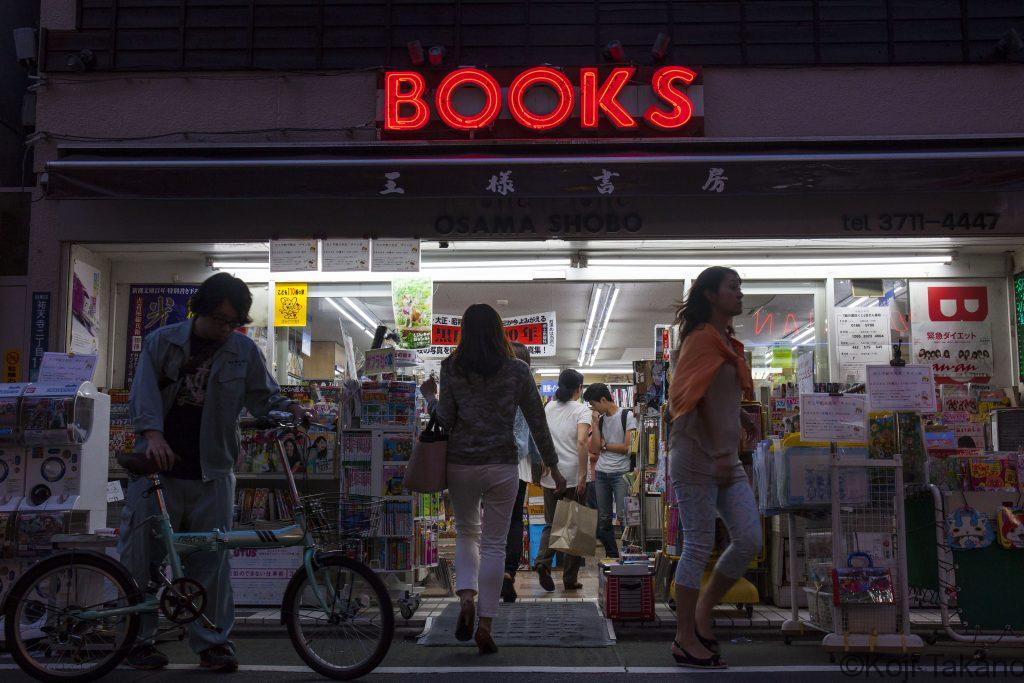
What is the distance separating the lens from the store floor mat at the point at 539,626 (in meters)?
5.48

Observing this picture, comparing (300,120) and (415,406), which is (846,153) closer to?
(415,406)

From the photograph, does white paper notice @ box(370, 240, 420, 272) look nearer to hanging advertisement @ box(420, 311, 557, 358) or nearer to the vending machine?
hanging advertisement @ box(420, 311, 557, 358)

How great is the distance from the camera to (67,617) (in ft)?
14.2

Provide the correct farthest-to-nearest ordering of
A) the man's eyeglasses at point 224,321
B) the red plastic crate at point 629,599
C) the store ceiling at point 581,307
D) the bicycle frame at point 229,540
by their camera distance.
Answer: the store ceiling at point 581,307
the red plastic crate at point 629,599
the man's eyeglasses at point 224,321
the bicycle frame at point 229,540

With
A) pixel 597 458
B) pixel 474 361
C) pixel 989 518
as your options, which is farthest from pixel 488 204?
pixel 989 518

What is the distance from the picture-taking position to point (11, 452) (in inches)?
227

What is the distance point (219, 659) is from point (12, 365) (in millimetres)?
4725

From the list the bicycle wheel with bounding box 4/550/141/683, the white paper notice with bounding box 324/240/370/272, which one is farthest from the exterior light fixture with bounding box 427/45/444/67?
the bicycle wheel with bounding box 4/550/141/683

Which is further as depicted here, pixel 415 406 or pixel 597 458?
pixel 597 458

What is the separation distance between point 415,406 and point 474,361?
6.59 feet

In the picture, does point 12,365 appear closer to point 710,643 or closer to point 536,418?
point 536,418

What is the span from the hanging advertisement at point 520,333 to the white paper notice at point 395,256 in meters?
2.42

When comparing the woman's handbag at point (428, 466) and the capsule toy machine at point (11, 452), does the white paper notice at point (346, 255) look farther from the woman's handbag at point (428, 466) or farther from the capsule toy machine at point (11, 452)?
the woman's handbag at point (428, 466)

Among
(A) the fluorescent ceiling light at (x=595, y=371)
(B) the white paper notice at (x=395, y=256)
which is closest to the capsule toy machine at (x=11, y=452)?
(B) the white paper notice at (x=395, y=256)
